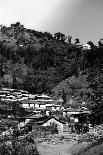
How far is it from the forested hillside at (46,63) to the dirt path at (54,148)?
53317mm

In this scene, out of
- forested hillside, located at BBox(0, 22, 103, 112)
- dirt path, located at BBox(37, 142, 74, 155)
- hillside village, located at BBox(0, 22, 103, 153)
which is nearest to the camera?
dirt path, located at BBox(37, 142, 74, 155)

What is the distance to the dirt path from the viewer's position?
35500mm

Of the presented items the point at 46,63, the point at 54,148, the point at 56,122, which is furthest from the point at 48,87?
the point at 54,148

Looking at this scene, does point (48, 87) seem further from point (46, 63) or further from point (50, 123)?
point (50, 123)

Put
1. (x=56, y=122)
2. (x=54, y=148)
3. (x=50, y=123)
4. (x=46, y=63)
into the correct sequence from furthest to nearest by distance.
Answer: (x=46, y=63) → (x=56, y=122) → (x=50, y=123) → (x=54, y=148)

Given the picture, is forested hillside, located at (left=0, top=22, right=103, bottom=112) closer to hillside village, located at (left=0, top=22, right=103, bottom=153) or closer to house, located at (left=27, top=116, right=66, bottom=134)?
hillside village, located at (left=0, top=22, right=103, bottom=153)

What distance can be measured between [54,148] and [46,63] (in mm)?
105575

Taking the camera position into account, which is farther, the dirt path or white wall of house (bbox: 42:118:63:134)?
white wall of house (bbox: 42:118:63:134)

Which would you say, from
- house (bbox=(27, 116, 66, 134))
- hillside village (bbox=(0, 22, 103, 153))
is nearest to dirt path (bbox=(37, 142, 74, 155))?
hillside village (bbox=(0, 22, 103, 153))

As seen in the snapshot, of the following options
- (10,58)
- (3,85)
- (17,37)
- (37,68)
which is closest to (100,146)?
(3,85)

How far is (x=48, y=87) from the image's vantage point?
119 m

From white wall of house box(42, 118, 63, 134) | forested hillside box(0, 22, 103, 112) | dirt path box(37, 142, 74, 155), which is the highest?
forested hillside box(0, 22, 103, 112)

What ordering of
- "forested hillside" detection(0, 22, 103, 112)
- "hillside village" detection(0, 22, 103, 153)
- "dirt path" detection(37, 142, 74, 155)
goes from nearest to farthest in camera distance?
"dirt path" detection(37, 142, 74, 155)
"hillside village" detection(0, 22, 103, 153)
"forested hillside" detection(0, 22, 103, 112)

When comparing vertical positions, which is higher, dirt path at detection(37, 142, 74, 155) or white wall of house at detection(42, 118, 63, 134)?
white wall of house at detection(42, 118, 63, 134)
